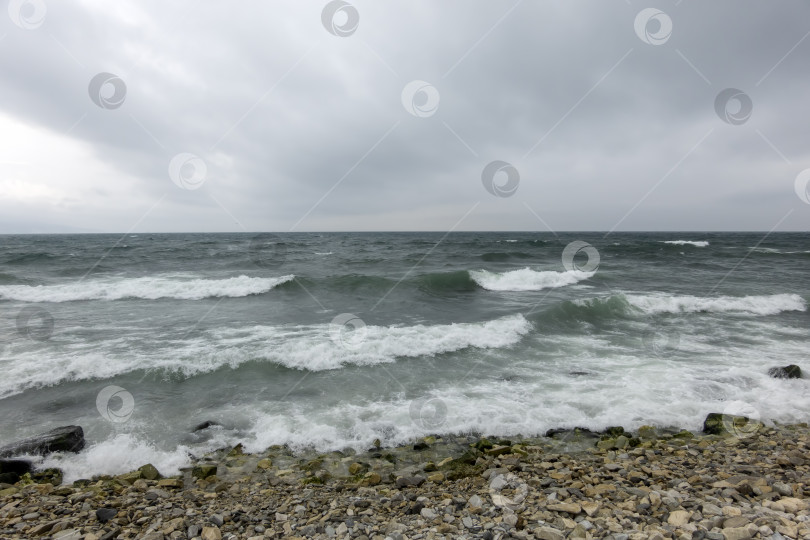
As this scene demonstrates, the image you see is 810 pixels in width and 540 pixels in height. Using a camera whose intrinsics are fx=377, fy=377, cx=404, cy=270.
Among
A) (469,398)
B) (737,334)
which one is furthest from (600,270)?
(469,398)

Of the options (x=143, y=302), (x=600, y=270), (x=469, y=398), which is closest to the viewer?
(x=469, y=398)

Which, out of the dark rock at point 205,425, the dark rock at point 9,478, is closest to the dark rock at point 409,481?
the dark rock at point 205,425

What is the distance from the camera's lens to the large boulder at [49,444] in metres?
5.44

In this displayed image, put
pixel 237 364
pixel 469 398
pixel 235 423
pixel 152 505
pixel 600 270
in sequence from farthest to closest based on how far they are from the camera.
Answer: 1. pixel 600 270
2. pixel 237 364
3. pixel 469 398
4. pixel 235 423
5. pixel 152 505

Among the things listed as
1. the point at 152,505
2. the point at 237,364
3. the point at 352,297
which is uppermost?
the point at 352,297

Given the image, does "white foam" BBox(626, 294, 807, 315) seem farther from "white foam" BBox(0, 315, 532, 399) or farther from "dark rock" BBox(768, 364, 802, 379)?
"dark rock" BBox(768, 364, 802, 379)

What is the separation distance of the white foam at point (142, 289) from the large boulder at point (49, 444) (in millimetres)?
13768

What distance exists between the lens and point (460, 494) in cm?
430

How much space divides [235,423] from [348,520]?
3.81 metres

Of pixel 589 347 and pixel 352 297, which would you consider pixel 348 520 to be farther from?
pixel 352 297

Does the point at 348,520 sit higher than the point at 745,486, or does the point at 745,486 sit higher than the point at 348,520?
the point at 348,520

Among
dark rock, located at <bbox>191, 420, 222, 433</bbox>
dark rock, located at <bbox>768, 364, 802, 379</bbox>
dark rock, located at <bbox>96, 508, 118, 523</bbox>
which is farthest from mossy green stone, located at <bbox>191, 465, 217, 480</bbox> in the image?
dark rock, located at <bbox>768, 364, 802, 379</bbox>

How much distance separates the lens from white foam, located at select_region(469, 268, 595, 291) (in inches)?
873

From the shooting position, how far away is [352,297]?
18.8 m
